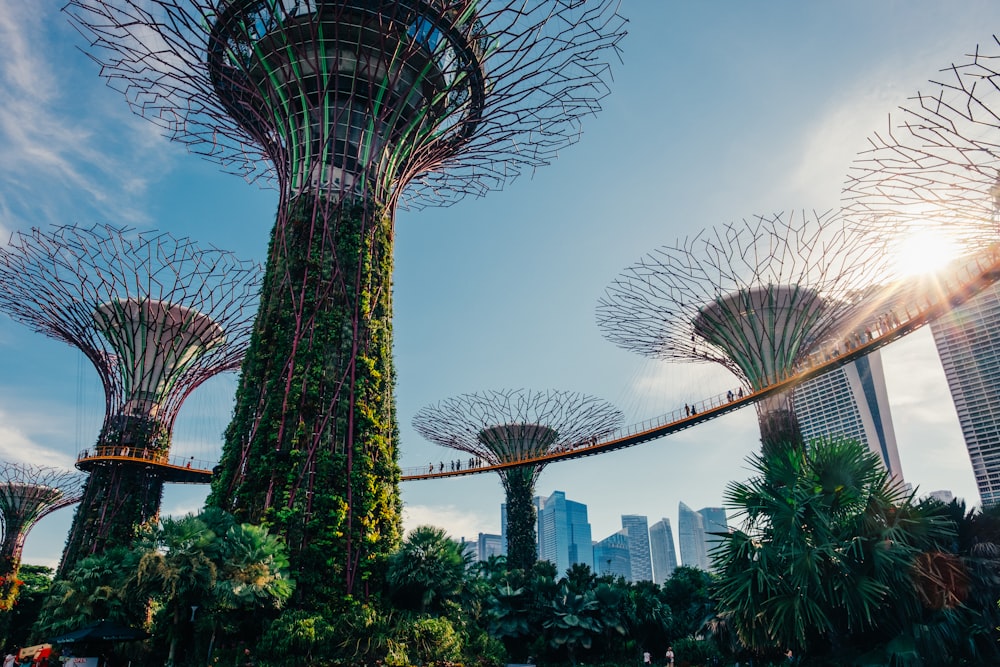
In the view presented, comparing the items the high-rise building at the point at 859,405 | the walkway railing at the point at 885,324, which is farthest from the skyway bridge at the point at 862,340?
the high-rise building at the point at 859,405

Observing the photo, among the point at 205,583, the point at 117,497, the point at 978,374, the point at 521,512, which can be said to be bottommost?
the point at 205,583

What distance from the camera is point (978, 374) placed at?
9762cm

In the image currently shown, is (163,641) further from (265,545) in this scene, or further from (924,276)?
(924,276)

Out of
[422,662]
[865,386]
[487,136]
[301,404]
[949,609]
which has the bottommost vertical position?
→ [422,662]

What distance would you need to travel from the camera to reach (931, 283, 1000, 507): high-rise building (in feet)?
305

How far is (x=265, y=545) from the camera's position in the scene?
1706cm

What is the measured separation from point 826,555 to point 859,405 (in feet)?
494

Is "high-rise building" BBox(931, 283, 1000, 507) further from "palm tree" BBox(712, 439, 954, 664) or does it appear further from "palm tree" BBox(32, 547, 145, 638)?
"palm tree" BBox(32, 547, 145, 638)

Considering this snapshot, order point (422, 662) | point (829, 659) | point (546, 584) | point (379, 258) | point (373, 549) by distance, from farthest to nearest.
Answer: point (546, 584)
point (379, 258)
point (373, 549)
point (422, 662)
point (829, 659)

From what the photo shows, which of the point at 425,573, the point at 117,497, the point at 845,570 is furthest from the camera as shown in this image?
the point at 117,497

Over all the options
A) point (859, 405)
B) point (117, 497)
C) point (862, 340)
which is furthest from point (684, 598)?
point (859, 405)

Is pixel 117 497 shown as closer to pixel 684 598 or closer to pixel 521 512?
pixel 521 512

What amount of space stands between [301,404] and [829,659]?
16391mm

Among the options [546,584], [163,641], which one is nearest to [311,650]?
[163,641]
